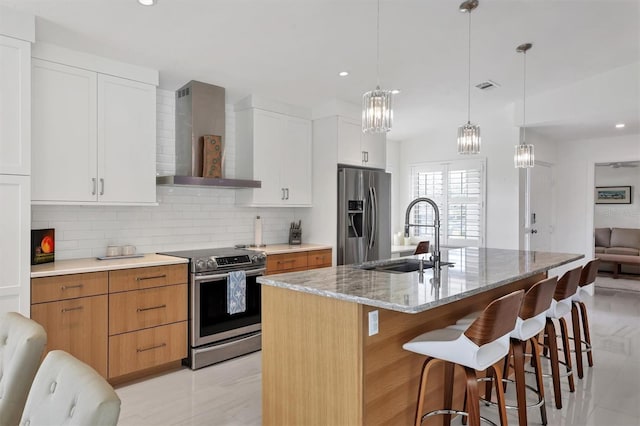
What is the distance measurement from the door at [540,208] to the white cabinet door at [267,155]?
157 inches

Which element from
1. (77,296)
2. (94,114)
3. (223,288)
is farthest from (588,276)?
(94,114)

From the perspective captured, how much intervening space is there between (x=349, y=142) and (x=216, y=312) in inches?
102

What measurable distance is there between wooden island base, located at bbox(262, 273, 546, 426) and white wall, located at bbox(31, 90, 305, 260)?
6.89 ft

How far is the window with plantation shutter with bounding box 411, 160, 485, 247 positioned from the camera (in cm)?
639

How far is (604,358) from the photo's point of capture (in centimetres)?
379

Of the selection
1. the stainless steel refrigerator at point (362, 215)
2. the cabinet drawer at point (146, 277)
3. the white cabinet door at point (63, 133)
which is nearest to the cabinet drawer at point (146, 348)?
the cabinet drawer at point (146, 277)

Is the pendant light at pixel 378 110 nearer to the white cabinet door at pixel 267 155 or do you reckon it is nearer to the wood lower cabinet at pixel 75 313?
the white cabinet door at pixel 267 155

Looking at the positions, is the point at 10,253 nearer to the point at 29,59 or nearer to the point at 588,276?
the point at 29,59

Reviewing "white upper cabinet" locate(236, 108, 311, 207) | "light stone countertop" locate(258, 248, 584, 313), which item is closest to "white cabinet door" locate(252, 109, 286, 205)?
"white upper cabinet" locate(236, 108, 311, 207)

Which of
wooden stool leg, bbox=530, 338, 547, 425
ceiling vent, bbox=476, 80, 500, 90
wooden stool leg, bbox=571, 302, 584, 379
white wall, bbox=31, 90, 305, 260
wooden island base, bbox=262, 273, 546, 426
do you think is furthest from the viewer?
ceiling vent, bbox=476, 80, 500, 90

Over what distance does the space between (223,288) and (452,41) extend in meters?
3.01

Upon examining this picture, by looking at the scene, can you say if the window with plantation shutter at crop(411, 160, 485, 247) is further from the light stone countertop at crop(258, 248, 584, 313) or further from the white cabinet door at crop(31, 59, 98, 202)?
the white cabinet door at crop(31, 59, 98, 202)

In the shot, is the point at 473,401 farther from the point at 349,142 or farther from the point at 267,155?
the point at 349,142

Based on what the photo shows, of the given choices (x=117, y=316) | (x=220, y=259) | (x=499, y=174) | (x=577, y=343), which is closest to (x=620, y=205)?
(x=499, y=174)
